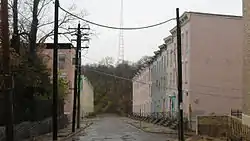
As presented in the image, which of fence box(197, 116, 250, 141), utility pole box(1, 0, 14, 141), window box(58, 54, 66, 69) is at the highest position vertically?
window box(58, 54, 66, 69)

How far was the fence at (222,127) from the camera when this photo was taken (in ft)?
88.5

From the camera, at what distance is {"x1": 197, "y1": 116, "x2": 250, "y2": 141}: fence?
26975mm

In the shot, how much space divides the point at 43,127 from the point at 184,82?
16822mm

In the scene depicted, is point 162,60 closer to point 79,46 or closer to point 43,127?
point 79,46

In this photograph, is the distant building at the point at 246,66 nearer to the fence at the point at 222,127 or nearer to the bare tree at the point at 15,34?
the fence at the point at 222,127

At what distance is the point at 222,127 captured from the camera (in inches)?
1312

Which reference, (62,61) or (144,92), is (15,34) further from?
(144,92)

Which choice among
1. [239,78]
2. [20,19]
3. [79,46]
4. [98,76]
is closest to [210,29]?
[239,78]

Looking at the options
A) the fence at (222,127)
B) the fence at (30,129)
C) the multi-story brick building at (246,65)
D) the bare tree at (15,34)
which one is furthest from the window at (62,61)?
the multi-story brick building at (246,65)

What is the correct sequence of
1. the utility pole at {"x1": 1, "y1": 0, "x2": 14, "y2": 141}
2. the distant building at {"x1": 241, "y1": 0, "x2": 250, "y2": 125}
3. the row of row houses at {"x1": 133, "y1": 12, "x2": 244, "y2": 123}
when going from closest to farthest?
the utility pole at {"x1": 1, "y1": 0, "x2": 14, "y2": 141} < the distant building at {"x1": 241, "y1": 0, "x2": 250, "y2": 125} < the row of row houses at {"x1": 133, "y1": 12, "x2": 244, "y2": 123}

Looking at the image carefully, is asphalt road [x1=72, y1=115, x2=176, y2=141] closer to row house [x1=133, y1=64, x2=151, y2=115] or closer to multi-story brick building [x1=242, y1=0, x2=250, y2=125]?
multi-story brick building [x1=242, y1=0, x2=250, y2=125]

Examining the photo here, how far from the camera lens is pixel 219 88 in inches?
1759

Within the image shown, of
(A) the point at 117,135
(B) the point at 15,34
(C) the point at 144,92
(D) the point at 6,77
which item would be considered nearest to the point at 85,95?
(C) the point at 144,92

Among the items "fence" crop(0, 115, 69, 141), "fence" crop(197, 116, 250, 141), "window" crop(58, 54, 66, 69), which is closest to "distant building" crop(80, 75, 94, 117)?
"window" crop(58, 54, 66, 69)
